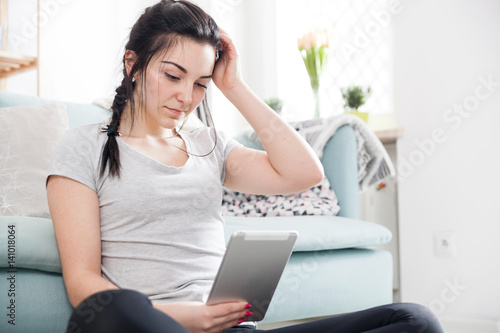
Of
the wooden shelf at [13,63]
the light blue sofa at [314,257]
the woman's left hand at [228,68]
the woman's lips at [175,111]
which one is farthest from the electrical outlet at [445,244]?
the wooden shelf at [13,63]

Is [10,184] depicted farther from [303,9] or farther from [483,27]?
[303,9]

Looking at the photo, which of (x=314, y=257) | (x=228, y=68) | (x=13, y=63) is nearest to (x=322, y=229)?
(x=314, y=257)

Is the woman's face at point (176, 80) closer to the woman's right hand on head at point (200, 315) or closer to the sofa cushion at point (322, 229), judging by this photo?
the woman's right hand on head at point (200, 315)

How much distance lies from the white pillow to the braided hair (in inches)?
15.4

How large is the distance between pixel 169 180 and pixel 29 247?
0.27 metres

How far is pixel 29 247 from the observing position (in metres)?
0.95

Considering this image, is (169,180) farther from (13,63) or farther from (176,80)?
(13,63)

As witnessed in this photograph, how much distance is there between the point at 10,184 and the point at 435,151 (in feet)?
5.25

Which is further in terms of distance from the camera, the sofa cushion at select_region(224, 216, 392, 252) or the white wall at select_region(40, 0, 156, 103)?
the white wall at select_region(40, 0, 156, 103)

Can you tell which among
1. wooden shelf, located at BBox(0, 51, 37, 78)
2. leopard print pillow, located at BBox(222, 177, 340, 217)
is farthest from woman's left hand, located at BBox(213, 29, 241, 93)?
wooden shelf, located at BBox(0, 51, 37, 78)

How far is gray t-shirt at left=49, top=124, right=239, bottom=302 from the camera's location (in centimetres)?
88

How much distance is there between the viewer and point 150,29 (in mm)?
990

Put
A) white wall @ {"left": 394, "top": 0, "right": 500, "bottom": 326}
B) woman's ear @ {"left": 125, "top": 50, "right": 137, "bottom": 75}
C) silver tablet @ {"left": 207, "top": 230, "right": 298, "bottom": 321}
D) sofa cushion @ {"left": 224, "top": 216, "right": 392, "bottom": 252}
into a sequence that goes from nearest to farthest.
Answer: silver tablet @ {"left": 207, "top": 230, "right": 298, "bottom": 321} < woman's ear @ {"left": 125, "top": 50, "right": 137, "bottom": 75} < sofa cushion @ {"left": 224, "top": 216, "right": 392, "bottom": 252} < white wall @ {"left": 394, "top": 0, "right": 500, "bottom": 326}

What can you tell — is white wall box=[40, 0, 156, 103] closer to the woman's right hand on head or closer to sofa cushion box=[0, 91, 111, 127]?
sofa cushion box=[0, 91, 111, 127]
